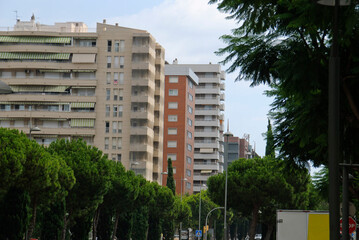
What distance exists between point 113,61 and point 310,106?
102 m

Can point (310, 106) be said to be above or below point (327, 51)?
below

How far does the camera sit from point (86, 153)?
2201 inches

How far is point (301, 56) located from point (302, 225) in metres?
15.3

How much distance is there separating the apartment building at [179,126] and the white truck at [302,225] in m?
117

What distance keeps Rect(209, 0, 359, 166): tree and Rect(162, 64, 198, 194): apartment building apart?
130174mm

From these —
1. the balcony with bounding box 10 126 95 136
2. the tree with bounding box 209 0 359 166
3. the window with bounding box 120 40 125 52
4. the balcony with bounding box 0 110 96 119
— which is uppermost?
the window with bounding box 120 40 125 52

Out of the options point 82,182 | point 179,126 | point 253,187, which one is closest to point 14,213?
point 82,182

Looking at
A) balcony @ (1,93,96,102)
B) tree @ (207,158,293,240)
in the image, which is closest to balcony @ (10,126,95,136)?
balcony @ (1,93,96,102)

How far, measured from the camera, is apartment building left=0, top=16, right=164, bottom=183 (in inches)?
4451

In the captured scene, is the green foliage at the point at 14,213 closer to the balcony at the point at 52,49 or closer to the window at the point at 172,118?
the balcony at the point at 52,49

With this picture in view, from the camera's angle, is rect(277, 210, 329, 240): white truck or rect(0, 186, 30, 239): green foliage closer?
rect(277, 210, 329, 240): white truck

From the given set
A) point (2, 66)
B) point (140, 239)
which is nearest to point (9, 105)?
point (2, 66)

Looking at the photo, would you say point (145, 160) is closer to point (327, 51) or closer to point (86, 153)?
point (86, 153)

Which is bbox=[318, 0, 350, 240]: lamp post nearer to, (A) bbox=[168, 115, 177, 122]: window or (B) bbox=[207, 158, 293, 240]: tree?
(B) bbox=[207, 158, 293, 240]: tree
